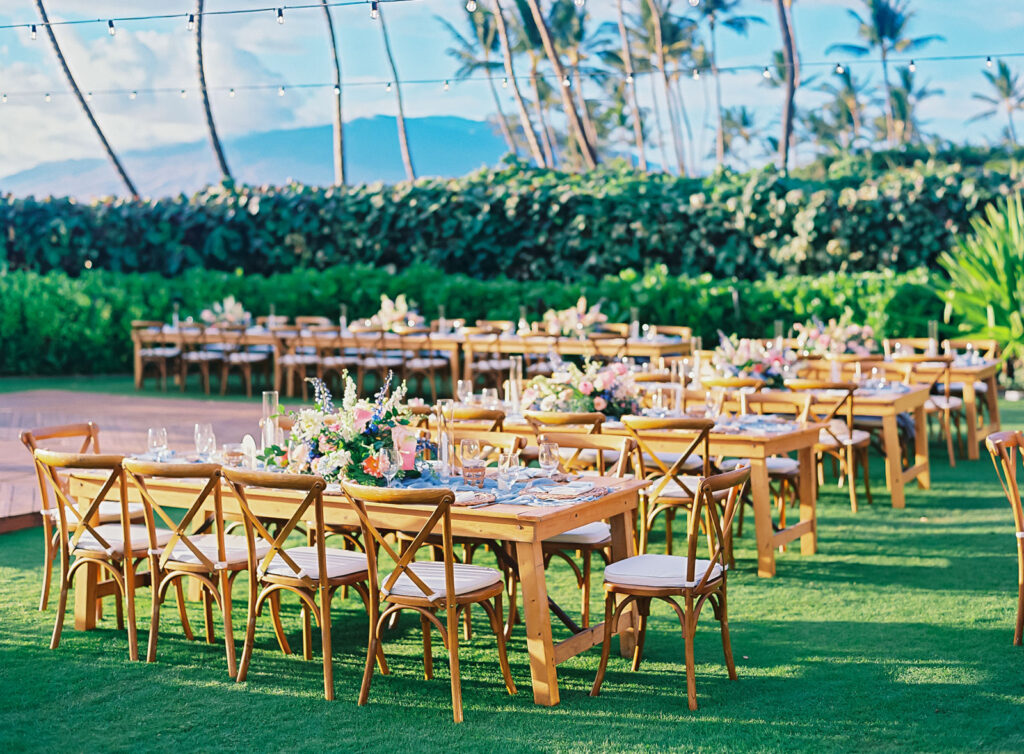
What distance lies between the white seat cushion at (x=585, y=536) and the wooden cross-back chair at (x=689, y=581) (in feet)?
1.12

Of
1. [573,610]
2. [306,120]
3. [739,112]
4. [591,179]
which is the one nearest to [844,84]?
[739,112]

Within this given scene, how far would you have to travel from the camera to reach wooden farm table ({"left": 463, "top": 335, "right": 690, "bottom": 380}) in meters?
11.8

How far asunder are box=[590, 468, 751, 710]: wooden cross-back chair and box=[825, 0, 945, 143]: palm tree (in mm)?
45116

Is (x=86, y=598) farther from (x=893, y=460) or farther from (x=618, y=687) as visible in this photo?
(x=893, y=460)

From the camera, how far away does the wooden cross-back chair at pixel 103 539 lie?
465 centimetres

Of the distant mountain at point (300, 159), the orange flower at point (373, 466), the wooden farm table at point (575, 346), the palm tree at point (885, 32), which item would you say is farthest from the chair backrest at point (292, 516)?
the distant mountain at point (300, 159)

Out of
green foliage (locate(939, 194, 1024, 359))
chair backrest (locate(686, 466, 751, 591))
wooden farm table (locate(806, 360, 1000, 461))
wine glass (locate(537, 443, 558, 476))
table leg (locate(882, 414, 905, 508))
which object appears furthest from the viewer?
green foliage (locate(939, 194, 1024, 359))

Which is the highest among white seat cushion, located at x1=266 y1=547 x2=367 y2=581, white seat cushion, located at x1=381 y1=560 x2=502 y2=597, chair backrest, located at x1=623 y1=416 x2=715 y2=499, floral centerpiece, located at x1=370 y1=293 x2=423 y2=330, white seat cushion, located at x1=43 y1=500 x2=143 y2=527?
floral centerpiece, located at x1=370 y1=293 x2=423 y2=330

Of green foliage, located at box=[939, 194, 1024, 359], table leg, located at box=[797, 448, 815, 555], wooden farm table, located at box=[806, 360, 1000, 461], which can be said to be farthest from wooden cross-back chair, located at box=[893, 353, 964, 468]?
green foliage, located at box=[939, 194, 1024, 359]

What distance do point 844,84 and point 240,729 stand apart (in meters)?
53.8

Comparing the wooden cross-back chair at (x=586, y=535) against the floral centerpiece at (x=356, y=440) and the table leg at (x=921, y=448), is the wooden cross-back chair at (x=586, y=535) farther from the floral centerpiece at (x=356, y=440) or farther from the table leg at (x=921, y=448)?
the table leg at (x=921, y=448)

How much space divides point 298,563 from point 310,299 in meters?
12.8

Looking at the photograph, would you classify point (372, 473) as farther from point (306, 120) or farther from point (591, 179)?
point (306, 120)

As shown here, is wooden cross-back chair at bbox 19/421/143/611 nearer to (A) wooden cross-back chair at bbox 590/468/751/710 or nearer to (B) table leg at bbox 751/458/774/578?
(A) wooden cross-back chair at bbox 590/468/751/710
